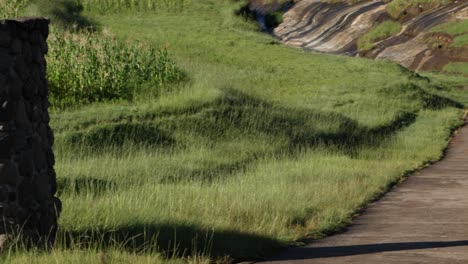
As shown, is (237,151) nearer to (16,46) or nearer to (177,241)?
(177,241)

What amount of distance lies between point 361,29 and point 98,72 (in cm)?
3156

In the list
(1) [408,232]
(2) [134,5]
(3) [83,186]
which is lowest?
(2) [134,5]

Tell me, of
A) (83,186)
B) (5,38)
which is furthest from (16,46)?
(83,186)

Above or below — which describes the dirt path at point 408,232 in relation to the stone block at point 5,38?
below

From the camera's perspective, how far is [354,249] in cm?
1146

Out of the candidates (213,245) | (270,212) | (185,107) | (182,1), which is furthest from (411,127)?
(182,1)

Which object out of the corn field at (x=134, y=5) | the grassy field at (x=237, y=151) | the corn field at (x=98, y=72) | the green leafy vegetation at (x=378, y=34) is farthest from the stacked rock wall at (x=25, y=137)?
the green leafy vegetation at (x=378, y=34)

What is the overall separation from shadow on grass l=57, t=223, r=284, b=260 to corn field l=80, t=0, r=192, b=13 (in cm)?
4114

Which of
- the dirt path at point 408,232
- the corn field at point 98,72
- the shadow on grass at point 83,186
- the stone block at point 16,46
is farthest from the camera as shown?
the corn field at point 98,72

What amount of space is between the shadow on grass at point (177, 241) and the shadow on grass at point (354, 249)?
0.29 meters

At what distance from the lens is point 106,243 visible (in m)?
10.8

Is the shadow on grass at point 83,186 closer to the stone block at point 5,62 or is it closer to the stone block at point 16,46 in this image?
the stone block at point 16,46

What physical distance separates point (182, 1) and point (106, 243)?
48189mm

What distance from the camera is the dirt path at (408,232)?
1083 cm
